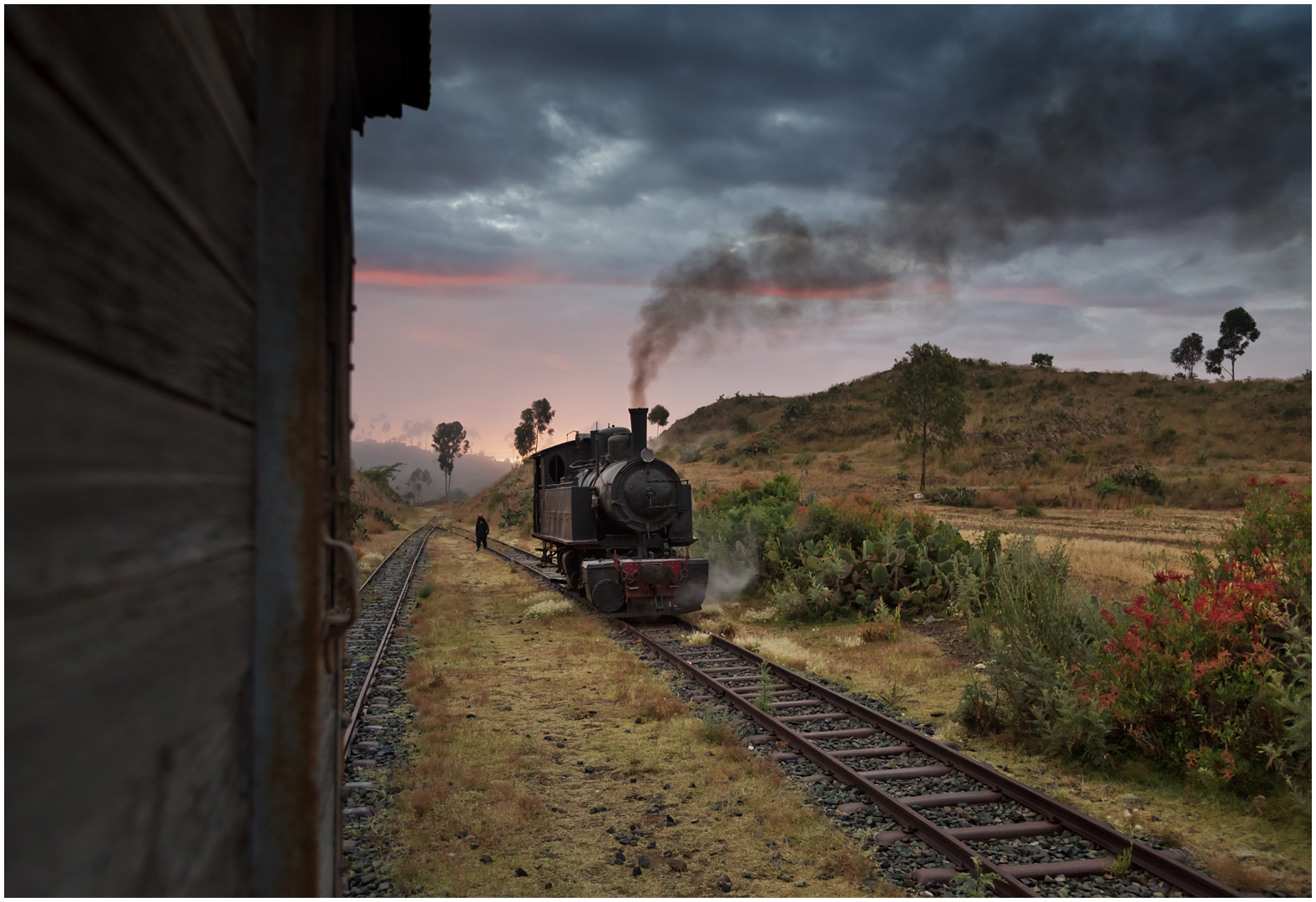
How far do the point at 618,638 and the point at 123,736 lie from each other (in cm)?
1092

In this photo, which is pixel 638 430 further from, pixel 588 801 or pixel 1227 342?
pixel 1227 342

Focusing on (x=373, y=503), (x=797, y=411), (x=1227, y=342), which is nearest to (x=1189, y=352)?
(x=1227, y=342)

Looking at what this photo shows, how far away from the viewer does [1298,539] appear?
6453 millimetres

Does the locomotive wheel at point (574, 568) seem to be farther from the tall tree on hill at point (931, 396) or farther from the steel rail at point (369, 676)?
the tall tree on hill at point (931, 396)

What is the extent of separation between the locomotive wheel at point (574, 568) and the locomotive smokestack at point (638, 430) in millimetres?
2342

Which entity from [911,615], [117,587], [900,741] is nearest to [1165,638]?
[900,741]

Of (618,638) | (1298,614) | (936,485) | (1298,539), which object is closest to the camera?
(1298,614)

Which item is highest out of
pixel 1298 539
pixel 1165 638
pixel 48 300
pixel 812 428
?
pixel 812 428

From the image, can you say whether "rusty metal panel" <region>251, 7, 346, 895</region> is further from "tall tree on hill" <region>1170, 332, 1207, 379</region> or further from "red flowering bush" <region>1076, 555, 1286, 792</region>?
"tall tree on hill" <region>1170, 332, 1207, 379</region>

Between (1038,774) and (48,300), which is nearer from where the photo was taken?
(48,300)

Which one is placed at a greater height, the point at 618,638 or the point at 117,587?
the point at 117,587

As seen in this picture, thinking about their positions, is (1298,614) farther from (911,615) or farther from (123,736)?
(123,736)

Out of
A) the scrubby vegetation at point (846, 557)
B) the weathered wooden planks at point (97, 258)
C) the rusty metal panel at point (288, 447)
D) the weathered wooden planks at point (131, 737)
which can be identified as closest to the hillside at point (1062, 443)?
the scrubby vegetation at point (846, 557)

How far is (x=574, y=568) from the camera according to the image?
1523cm
